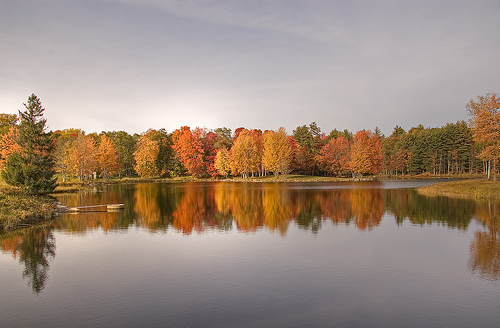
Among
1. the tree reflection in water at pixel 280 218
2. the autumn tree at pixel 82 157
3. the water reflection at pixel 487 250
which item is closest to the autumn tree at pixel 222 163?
the autumn tree at pixel 82 157

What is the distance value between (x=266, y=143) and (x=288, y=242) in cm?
6228

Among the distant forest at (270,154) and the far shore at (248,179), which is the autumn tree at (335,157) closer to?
the distant forest at (270,154)

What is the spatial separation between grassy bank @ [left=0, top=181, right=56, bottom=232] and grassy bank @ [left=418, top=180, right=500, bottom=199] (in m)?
40.5

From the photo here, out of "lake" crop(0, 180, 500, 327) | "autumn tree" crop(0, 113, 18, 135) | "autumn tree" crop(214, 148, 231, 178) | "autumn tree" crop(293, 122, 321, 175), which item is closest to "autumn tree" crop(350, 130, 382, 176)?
"autumn tree" crop(293, 122, 321, 175)

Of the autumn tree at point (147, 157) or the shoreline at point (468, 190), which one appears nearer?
the shoreline at point (468, 190)

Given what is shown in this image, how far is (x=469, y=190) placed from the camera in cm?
3803

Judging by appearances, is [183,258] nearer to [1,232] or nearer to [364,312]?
[364,312]

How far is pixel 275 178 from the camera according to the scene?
7712 centimetres

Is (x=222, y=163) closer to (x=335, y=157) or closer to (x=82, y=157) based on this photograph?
(x=335, y=157)

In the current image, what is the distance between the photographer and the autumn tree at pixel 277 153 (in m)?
76.6

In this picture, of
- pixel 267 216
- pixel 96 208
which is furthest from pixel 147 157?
pixel 267 216

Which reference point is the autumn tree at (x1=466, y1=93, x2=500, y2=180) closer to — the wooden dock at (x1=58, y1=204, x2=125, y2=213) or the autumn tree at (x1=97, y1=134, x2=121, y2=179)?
the wooden dock at (x1=58, y1=204, x2=125, y2=213)

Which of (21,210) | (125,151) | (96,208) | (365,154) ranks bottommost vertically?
(96,208)

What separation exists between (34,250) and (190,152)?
67846mm
